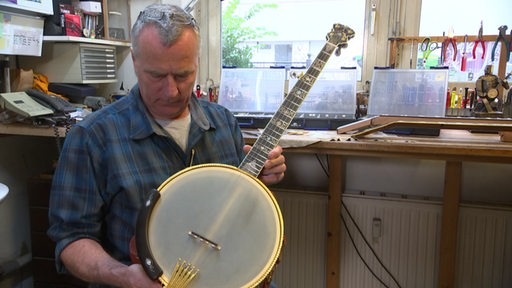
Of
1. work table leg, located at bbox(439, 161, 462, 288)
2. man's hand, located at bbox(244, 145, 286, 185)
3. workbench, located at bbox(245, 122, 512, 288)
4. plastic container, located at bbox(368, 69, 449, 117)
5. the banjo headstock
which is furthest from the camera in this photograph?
plastic container, located at bbox(368, 69, 449, 117)

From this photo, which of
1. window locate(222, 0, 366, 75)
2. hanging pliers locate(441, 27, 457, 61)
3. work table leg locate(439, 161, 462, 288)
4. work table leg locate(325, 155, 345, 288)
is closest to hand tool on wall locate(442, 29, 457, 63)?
hanging pliers locate(441, 27, 457, 61)

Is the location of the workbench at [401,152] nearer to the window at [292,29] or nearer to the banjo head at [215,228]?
the window at [292,29]

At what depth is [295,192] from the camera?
2.18 m

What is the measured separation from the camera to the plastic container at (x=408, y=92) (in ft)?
6.33

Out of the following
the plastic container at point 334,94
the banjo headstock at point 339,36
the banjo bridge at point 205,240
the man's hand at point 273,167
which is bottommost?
the banjo bridge at point 205,240

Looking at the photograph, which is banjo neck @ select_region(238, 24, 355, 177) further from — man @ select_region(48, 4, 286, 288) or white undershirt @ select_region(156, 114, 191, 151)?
white undershirt @ select_region(156, 114, 191, 151)

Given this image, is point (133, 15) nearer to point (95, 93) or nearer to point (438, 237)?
point (95, 93)

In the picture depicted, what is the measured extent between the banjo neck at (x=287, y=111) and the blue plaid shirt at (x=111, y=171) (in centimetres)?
18

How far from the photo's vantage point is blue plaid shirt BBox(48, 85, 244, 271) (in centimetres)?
103

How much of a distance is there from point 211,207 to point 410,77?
4.68 feet

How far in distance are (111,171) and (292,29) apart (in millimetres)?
1629

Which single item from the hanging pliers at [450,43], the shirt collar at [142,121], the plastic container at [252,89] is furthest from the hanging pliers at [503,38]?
the shirt collar at [142,121]

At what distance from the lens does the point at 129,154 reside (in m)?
1.08

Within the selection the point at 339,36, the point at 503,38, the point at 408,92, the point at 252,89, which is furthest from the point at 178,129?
the point at 503,38
